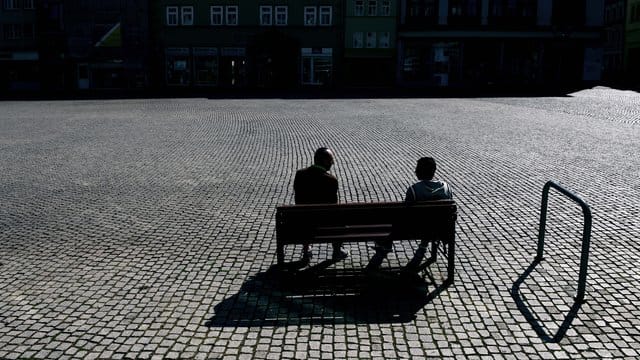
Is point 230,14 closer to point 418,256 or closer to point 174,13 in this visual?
point 174,13

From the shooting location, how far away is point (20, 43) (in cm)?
5853

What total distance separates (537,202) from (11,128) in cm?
1930

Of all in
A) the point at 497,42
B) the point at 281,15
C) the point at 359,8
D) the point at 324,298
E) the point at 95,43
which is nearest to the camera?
the point at 324,298

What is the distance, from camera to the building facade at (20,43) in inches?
2292

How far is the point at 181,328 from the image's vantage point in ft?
18.5

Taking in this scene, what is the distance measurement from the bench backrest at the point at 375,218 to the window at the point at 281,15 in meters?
52.5

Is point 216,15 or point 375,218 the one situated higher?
point 216,15

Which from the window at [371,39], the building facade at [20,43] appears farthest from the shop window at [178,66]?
the window at [371,39]

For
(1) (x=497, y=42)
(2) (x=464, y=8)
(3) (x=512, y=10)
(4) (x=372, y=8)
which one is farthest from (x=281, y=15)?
(3) (x=512, y=10)

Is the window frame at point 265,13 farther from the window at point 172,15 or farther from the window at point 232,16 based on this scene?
the window at point 172,15

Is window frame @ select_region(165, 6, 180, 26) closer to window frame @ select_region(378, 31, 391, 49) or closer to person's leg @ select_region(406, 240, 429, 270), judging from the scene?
window frame @ select_region(378, 31, 391, 49)

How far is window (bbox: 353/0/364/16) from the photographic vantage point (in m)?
56.7

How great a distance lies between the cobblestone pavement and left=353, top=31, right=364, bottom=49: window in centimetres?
4030

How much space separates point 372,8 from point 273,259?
5197 cm
